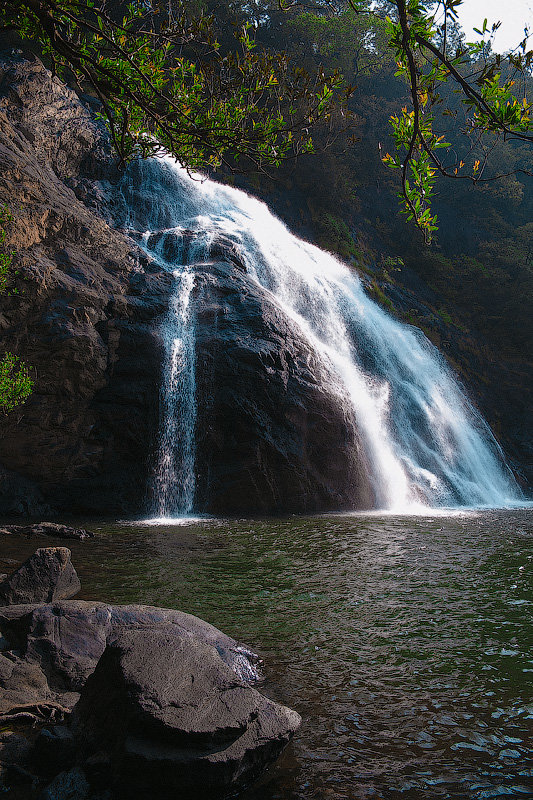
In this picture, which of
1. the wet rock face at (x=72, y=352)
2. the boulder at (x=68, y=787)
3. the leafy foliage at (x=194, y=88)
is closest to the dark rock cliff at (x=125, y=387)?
the wet rock face at (x=72, y=352)

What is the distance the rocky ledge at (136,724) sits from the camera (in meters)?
2.66

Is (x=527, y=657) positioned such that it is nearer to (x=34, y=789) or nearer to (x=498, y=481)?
(x=34, y=789)

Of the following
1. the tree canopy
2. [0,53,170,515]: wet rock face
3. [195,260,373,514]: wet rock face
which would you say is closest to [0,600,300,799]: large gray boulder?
the tree canopy

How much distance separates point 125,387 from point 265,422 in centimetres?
370

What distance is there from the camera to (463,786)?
111 inches

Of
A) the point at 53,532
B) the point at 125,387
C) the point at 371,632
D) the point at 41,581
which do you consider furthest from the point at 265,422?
the point at 371,632

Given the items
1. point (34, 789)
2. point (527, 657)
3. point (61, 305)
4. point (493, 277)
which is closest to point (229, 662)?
point (34, 789)

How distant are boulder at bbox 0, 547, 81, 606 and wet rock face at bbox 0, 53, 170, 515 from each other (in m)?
7.07

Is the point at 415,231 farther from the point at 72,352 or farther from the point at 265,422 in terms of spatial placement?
the point at 72,352

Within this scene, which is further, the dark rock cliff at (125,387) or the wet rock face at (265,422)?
the wet rock face at (265,422)

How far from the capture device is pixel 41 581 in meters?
5.52

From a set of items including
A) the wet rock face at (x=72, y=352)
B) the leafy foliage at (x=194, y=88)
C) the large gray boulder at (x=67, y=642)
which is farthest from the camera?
the wet rock face at (x=72, y=352)

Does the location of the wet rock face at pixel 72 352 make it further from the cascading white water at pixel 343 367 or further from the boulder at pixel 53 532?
Answer: the boulder at pixel 53 532

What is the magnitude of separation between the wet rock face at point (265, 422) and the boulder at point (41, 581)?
281 inches
